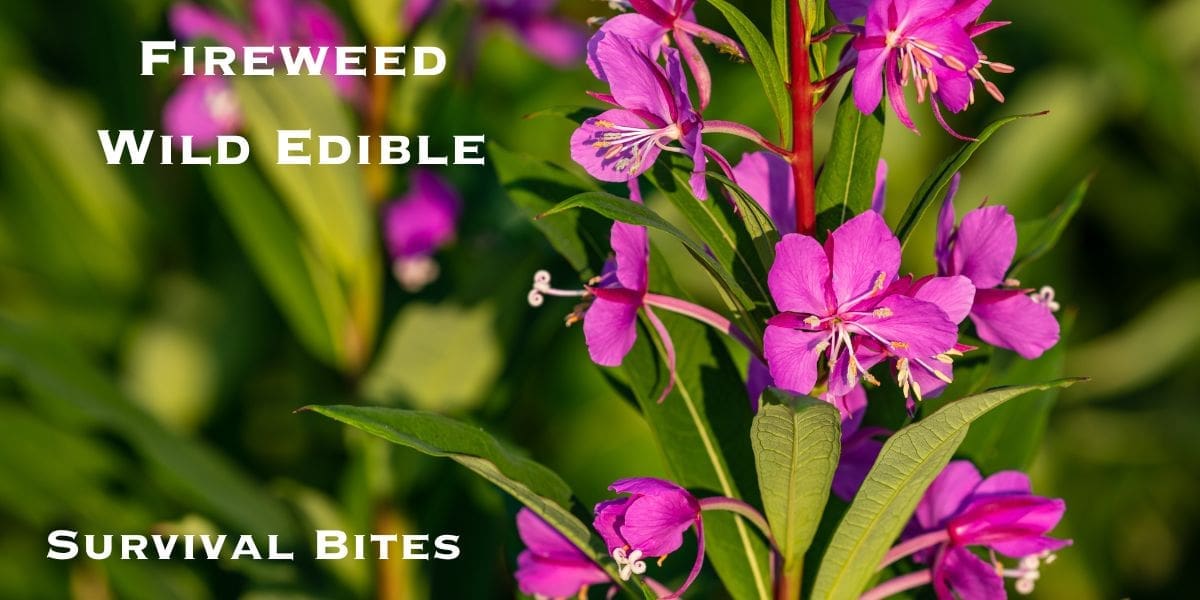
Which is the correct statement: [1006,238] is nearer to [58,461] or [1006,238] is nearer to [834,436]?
[834,436]

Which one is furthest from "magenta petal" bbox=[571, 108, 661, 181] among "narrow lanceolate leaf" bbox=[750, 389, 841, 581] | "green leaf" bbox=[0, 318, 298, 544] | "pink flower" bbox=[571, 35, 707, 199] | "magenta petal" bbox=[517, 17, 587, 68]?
"magenta petal" bbox=[517, 17, 587, 68]

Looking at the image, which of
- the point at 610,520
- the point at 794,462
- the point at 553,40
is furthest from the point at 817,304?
the point at 553,40

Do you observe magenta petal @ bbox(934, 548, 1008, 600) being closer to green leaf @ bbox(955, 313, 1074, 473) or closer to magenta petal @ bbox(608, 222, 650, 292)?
green leaf @ bbox(955, 313, 1074, 473)

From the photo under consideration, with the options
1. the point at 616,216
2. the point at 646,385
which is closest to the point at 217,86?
the point at 646,385

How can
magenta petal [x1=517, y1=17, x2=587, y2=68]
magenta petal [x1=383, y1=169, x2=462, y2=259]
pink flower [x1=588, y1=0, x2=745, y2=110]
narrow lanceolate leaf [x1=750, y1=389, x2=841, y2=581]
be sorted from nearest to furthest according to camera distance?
narrow lanceolate leaf [x1=750, y1=389, x2=841, y2=581], pink flower [x1=588, y1=0, x2=745, y2=110], magenta petal [x1=383, y1=169, x2=462, y2=259], magenta petal [x1=517, y1=17, x2=587, y2=68]

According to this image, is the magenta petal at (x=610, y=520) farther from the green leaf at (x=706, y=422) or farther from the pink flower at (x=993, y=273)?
the pink flower at (x=993, y=273)

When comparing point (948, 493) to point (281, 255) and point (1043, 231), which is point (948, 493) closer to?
point (1043, 231)

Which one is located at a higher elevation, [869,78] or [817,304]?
[869,78]
